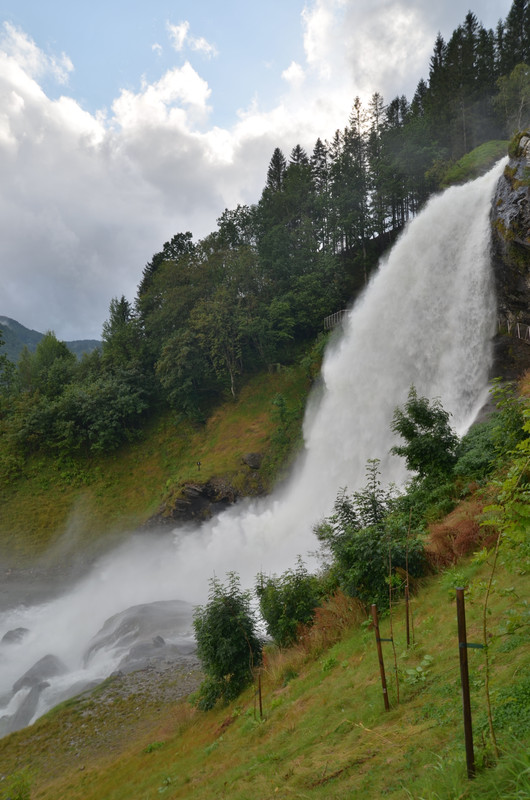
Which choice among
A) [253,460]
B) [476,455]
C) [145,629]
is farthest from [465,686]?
[253,460]

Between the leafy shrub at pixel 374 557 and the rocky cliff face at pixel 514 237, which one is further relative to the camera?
the rocky cliff face at pixel 514 237

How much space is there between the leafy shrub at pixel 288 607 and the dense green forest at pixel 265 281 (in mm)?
25468

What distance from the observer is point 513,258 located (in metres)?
17.1

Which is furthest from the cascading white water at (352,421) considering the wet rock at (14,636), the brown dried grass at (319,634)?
the brown dried grass at (319,634)

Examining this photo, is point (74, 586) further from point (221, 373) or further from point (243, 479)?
point (221, 373)

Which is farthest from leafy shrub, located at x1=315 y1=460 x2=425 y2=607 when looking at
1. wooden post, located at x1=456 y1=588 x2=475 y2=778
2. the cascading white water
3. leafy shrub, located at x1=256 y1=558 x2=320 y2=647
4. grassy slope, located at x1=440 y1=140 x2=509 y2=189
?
grassy slope, located at x1=440 y1=140 x2=509 y2=189

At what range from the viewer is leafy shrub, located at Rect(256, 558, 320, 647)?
32.2ft

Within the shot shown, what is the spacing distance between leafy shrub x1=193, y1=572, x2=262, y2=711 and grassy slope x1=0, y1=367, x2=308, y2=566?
54.8ft

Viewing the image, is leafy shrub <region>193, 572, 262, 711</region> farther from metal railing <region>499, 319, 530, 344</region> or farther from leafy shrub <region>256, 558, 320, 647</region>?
metal railing <region>499, 319, 530, 344</region>

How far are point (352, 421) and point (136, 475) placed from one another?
1832 cm

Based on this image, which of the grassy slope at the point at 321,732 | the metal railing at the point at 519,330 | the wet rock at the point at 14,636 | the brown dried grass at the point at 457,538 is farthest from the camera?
the wet rock at the point at 14,636

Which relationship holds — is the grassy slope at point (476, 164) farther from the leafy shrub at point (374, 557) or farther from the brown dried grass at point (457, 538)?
the leafy shrub at point (374, 557)

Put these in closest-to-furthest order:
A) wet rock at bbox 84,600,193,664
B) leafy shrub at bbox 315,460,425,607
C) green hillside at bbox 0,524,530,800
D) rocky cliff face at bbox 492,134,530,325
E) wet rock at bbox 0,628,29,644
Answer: green hillside at bbox 0,524,530,800, leafy shrub at bbox 315,460,425,607, wet rock at bbox 84,600,193,664, rocky cliff face at bbox 492,134,530,325, wet rock at bbox 0,628,29,644

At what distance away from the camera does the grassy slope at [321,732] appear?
3.58 meters
